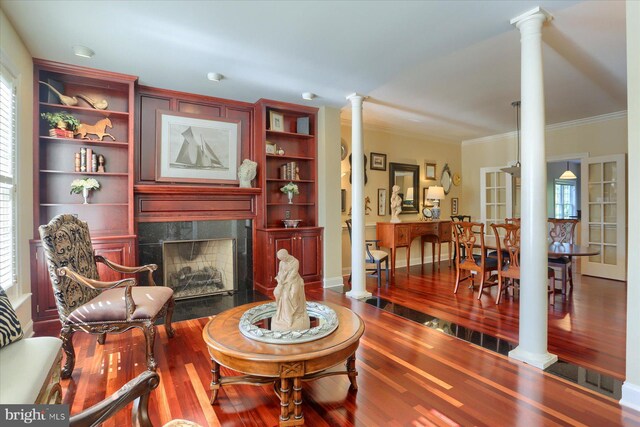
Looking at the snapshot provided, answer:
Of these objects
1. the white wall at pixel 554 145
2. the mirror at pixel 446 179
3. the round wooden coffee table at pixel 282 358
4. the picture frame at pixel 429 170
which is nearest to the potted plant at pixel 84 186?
the round wooden coffee table at pixel 282 358

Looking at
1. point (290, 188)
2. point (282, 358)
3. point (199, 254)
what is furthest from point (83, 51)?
point (282, 358)

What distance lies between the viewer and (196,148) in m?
4.18

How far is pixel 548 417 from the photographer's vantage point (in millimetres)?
1790

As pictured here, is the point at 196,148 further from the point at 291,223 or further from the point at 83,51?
the point at 291,223

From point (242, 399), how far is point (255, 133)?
3.48 m

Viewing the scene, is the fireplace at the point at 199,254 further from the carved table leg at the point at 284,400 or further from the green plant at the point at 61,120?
the carved table leg at the point at 284,400

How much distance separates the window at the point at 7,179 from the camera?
255 cm

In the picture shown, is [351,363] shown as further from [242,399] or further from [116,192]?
[116,192]

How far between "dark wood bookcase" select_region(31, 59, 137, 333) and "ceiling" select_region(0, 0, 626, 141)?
1.04 ft

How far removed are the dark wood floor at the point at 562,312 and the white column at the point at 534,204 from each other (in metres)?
0.37

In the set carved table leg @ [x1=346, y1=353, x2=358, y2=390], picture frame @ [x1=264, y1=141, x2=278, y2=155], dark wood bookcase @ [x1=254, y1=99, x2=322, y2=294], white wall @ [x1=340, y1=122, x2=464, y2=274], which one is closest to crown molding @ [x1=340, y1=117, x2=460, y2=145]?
white wall @ [x1=340, y1=122, x2=464, y2=274]

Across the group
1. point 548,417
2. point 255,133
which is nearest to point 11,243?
point 255,133

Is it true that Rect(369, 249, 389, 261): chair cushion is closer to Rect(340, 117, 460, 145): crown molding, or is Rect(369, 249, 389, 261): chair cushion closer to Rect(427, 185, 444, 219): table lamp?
Rect(427, 185, 444, 219): table lamp

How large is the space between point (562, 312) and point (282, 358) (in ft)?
11.5
